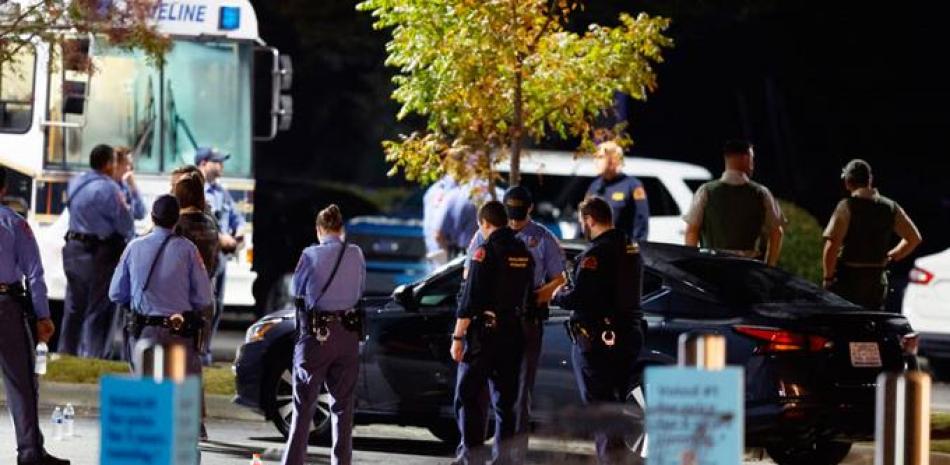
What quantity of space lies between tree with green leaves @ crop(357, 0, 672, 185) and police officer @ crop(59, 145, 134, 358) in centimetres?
209

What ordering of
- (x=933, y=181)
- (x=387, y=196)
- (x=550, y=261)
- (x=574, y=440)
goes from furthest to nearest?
(x=933, y=181) → (x=387, y=196) → (x=550, y=261) → (x=574, y=440)

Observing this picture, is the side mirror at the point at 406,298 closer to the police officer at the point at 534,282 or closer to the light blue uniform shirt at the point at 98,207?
the police officer at the point at 534,282

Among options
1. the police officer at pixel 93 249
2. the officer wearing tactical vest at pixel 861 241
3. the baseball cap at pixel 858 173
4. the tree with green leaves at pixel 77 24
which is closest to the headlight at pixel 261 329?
the police officer at pixel 93 249

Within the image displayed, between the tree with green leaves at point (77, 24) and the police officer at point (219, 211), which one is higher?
the tree with green leaves at point (77, 24)

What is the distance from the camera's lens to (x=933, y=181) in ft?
124

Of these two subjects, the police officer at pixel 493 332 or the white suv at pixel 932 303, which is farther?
the white suv at pixel 932 303

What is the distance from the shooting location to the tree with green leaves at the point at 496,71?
629 inches

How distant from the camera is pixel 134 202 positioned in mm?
17578

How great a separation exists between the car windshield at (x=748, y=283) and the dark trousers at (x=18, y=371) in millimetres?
3816

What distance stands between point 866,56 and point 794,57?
1.14 m

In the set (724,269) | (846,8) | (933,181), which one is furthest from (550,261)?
(933,181)

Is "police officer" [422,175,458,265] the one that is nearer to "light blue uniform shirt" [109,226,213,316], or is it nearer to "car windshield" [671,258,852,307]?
"car windshield" [671,258,852,307]

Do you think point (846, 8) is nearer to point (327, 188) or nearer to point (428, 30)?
point (327, 188)

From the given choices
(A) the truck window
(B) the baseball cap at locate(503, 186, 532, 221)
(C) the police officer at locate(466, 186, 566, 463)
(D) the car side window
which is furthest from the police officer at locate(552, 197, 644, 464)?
(D) the car side window
